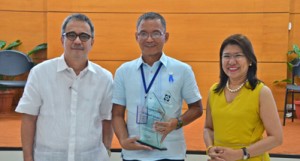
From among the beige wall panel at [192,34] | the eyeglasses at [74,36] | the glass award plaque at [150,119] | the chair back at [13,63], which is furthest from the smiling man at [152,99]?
the chair back at [13,63]

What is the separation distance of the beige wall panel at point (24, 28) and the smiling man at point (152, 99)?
4.30m

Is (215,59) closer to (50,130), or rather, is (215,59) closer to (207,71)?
(207,71)

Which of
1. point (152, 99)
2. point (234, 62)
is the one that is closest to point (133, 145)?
point (152, 99)

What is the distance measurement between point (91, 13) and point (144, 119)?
3968mm

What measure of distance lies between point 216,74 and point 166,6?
4.24ft

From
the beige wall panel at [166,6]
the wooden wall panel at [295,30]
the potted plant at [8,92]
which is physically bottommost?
the potted plant at [8,92]

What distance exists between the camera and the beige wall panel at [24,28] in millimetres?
5852

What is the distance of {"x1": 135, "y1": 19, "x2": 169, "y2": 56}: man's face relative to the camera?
1.88 meters

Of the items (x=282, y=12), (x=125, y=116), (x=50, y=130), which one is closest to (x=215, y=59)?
(x=282, y=12)

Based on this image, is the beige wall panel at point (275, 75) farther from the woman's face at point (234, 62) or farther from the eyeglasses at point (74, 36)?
the eyeglasses at point (74, 36)

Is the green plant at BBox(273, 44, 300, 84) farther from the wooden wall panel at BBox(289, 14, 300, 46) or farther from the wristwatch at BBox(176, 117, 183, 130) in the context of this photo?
the wristwatch at BBox(176, 117, 183, 130)

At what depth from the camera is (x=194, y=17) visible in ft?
18.1

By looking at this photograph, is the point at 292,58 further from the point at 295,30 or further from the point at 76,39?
the point at 76,39

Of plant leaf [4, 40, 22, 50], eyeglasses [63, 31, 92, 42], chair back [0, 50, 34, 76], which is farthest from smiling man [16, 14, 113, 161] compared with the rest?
plant leaf [4, 40, 22, 50]
